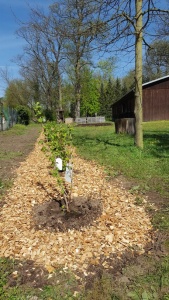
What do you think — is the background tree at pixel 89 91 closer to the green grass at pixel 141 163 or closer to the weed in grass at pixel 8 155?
the weed in grass at pixel 8 155

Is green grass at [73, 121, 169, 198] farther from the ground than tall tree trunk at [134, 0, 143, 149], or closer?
closer

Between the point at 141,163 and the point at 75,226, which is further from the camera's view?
the point at 141,163

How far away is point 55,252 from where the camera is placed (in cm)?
273

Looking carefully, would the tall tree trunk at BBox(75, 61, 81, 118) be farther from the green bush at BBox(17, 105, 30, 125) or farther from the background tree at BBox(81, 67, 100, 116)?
the green bush at BBox(17, 105, 30, 125)

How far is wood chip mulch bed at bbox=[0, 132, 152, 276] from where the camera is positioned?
2.68 meters

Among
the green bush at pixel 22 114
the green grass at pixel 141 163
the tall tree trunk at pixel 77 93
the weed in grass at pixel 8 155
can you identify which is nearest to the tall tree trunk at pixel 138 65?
the green grass at pixel 141 163

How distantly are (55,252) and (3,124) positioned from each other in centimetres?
1627

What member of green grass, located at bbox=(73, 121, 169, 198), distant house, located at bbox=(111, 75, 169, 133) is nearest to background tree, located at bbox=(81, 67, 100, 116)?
distant house, located at bbox=(111, 75, 169, 133)

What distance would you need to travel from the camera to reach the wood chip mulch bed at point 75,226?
2.68 m

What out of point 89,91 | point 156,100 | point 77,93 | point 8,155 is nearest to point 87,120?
point 77,93

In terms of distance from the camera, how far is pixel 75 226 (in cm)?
317

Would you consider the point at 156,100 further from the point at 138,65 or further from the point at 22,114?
the point at 138,65

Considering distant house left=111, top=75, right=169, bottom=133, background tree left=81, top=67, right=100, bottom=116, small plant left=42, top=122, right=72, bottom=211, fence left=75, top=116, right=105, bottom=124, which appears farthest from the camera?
background tree left=81, top=67, right=100, bottom=116

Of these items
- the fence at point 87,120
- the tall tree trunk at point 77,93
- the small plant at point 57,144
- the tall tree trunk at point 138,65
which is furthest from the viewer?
the tall tree trunk at point 77,93
